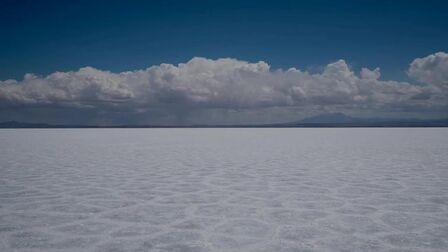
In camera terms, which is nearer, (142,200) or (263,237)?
(263,237)

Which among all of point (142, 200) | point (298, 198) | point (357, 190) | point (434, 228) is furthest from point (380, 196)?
point (142, 200)

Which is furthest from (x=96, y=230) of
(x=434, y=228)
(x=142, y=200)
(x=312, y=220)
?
(x=434, y=228)

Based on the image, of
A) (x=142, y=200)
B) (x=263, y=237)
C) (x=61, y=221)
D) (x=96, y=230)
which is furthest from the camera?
(x=142, y=200)

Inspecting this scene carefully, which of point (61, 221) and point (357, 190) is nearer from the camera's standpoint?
point (61, 221)

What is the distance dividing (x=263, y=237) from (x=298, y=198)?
1867 mm

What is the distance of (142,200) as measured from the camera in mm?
4988

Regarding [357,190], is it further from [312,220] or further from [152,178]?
[152,178]

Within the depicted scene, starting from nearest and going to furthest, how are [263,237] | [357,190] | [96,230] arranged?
[263,237] < [96,230] < [357,190]

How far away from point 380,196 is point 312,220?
5.93ft

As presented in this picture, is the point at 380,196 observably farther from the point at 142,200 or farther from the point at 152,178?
the point at 152,178

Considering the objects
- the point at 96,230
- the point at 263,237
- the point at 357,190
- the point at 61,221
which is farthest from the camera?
the point at 357,190

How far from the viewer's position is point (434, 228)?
361 cm

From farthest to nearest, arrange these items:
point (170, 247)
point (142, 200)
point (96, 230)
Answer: point (142, 200), point (96, 230), point (170, 247)

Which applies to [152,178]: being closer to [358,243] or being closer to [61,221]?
[61,221]
